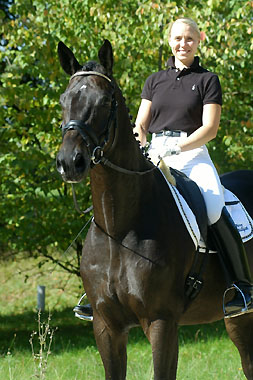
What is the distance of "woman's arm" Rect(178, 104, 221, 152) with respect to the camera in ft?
15.3

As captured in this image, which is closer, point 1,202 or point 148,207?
point 148,207

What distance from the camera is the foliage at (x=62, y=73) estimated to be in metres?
10.5

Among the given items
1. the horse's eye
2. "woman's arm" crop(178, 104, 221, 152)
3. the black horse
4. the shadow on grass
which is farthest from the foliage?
the horse's eye

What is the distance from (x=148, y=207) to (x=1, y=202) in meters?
7.09

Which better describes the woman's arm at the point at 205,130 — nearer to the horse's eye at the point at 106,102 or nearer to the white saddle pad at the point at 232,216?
the white saddle pad at the point at 232,216

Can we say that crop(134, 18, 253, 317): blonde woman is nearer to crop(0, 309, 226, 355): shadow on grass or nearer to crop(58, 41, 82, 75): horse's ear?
crop(58, 41, 82, 75): horse's ear

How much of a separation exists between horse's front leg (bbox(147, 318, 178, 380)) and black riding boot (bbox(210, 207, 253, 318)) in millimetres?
745

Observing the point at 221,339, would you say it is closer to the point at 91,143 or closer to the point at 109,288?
the point at 109,288

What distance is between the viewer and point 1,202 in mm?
11023

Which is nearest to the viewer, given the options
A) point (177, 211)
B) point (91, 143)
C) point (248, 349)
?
point (91, 143)

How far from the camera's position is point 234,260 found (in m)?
4.78

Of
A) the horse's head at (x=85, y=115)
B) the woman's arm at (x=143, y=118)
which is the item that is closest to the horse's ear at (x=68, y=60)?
the horse's head at (x=85, y=115)

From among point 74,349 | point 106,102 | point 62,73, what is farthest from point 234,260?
point 62,73

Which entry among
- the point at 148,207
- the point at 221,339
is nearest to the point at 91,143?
the point at 148,207
